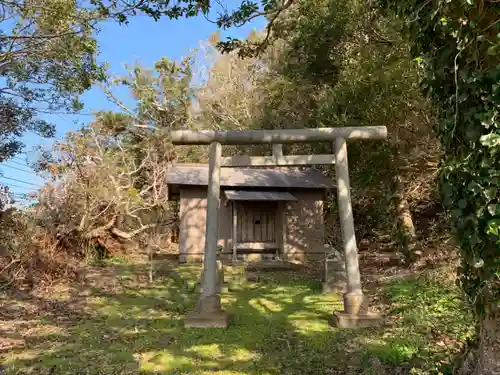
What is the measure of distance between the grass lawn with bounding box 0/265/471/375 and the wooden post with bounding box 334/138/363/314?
54 cm

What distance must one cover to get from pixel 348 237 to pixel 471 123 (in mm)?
4172

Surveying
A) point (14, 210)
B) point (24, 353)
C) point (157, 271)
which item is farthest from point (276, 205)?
point (24, 353)

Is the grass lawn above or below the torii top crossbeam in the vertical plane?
below

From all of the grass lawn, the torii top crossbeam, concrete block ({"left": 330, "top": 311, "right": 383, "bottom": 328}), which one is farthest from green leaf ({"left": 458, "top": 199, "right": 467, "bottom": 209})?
the torii top crossbeam

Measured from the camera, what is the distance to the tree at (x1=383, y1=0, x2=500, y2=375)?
2727 mm

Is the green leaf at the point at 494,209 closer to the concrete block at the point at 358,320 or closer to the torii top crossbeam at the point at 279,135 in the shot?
the concrete block at the point at 358,320

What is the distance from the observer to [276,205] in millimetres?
14969

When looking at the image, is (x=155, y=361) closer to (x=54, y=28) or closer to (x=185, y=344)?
(x=185, y=344)

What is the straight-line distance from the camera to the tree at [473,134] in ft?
8.95

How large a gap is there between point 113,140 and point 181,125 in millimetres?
4811

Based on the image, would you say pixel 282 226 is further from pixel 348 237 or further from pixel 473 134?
pixel 473 134

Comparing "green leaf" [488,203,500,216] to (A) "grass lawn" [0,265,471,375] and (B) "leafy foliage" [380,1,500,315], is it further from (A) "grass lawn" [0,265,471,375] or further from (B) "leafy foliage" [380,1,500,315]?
(A) "grass lawn" [0,265,471,375]

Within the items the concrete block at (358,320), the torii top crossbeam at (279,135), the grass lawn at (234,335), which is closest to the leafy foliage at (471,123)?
the grass lawn at (234,335)

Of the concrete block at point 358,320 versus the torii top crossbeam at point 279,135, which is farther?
the torii top crossbeam at point 279,135
